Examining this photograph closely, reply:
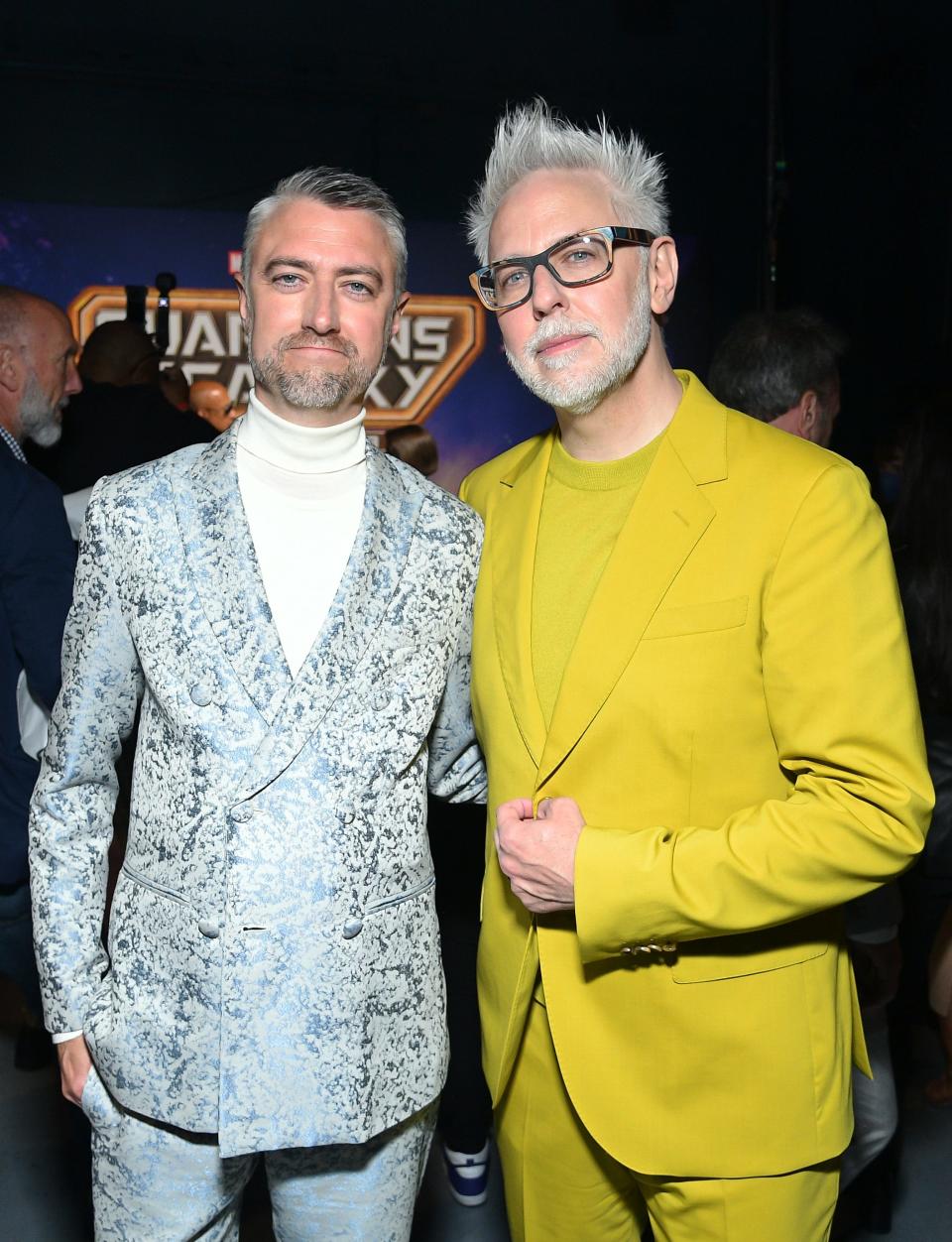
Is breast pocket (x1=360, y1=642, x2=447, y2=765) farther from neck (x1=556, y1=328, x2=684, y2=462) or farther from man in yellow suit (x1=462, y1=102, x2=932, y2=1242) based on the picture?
neck (x1=556, y1=328, x2=684, y2=462)

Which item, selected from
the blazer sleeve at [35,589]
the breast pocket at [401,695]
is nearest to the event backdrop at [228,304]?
the blazer sleeve at [35,589]

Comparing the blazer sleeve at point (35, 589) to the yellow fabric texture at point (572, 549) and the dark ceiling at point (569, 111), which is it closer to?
the yellow fabric texture at point (572, 549)

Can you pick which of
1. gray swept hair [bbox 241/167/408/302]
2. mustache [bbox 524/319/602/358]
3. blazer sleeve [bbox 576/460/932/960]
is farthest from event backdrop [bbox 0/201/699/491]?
blazer sleeve [bbox 576/460/932/960]

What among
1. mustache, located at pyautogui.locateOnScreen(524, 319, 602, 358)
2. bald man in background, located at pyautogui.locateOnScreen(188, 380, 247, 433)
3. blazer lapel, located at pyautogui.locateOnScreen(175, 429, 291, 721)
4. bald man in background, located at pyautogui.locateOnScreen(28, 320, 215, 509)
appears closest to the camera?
blazer lapel, located at pyautogui.locateOnScreen(175, 429, 291, 721)

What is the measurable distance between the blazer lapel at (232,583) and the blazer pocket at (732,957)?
24.9 inches

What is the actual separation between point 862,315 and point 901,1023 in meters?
4.62

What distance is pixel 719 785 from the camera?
5.36ft

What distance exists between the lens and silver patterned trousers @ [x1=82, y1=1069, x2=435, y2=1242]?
5.60 ft

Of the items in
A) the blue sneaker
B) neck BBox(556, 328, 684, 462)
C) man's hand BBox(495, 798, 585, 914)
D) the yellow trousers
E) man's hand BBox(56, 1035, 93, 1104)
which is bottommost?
the blue sneaker

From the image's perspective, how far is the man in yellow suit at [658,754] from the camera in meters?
1.55

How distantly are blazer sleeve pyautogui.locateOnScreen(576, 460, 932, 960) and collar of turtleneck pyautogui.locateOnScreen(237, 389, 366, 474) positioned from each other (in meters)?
0.62

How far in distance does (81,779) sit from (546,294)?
36.3 inches

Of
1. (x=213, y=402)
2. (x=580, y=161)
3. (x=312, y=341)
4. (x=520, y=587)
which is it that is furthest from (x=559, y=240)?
(x=213, y=402)

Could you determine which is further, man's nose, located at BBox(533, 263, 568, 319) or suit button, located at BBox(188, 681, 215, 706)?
man's nose, located at BBox(533, 263, 568, 319)
